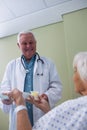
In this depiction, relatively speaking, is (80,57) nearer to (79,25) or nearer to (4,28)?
(79,25)

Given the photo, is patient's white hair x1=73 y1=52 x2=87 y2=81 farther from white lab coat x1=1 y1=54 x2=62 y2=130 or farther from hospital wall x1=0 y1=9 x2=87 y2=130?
hospital wall x1=0 y1=9 x2=87 y2=130

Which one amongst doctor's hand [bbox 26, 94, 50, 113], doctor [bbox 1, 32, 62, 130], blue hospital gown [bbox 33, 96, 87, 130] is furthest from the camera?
doctor [bbox 1, 32, 62, 130]

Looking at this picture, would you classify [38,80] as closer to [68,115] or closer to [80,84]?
[80,84]

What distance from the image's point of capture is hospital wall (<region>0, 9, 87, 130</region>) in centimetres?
247

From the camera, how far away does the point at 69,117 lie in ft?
2.97

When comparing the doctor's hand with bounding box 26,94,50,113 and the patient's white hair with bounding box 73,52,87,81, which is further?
the doctor's hand with bounding box 26,94,50,113

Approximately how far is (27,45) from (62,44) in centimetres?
91

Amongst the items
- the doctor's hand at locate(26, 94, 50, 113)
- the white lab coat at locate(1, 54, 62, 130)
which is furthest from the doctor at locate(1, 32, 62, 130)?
the doctor's hand at locate(26, 94, 50, 113)

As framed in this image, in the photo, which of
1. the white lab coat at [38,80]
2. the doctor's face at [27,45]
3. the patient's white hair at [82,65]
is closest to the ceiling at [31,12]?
the doctor's face at [27,45]

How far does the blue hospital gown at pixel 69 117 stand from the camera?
0.87 m

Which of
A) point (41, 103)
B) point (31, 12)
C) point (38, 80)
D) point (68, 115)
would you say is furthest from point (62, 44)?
point (68, 115)

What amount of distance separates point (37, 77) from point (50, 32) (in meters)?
1.23

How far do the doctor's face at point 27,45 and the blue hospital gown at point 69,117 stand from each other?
1002mm

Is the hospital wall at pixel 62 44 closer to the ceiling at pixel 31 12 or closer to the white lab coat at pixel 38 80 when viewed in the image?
the ceiling at pixel 31 12
